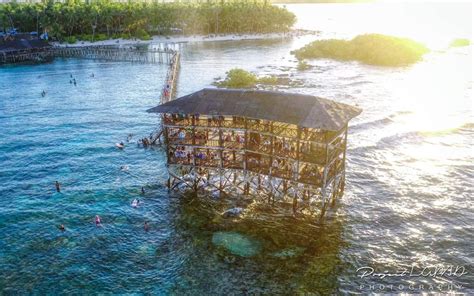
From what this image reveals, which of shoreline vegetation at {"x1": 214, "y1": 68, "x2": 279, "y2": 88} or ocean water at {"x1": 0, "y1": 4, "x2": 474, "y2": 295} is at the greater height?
shoreline vegetation at {"x1": 214, "y1": 68, "x2": 279, "y2": 88}

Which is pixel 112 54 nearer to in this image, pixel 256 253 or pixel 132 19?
pixel 132 19

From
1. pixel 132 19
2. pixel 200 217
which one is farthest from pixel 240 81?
pixel 132 19

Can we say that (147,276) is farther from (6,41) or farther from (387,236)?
(6,41)

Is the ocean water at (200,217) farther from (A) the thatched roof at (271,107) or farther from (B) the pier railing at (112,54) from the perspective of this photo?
(B) the pier railing at (112,54)

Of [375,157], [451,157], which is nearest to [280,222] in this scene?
[375,157]
